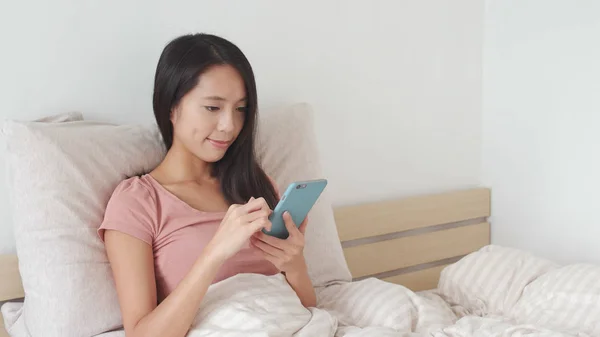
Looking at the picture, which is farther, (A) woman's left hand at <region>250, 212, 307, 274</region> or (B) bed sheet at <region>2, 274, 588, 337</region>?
(A) woman's left hand at <region>250, 212, 307, 274</region>

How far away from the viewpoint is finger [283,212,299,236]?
4.09 ft

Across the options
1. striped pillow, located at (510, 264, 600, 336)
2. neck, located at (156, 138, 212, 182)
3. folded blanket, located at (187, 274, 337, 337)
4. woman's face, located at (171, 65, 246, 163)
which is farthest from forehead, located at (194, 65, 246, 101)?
striped pillow, located at (510, 264, 600, 336)

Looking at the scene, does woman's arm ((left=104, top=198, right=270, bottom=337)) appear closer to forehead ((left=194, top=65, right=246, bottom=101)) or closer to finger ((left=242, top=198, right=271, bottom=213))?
finger ((left=242, top=198, right=271, bottom=213))

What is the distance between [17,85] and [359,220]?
3.34ft

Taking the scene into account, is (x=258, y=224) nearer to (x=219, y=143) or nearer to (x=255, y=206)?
(x=255, y=206)

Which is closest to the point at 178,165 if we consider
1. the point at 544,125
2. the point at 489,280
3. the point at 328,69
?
the point at 328,69

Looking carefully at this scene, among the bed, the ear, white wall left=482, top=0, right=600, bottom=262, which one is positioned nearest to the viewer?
the bed

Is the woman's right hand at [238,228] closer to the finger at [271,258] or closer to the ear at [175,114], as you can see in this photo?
the finger at [271,258]

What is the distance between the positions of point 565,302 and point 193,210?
33.4 inches

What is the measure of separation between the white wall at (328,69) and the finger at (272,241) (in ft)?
1.78

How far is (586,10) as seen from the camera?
192 centimetres

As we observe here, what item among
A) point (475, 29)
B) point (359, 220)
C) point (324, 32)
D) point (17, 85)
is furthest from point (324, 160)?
point (17, 85)

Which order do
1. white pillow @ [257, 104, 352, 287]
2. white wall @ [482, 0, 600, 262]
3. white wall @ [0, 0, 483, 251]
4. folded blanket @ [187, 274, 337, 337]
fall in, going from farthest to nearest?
white wall @ [482, 0, 600, 262] → white pillow @ [257, 104, 352, 287] → white wall @ [0, 0, 483, 251] → folded blanket @ [187, 274, 337, 337]

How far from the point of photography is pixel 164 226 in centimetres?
132
